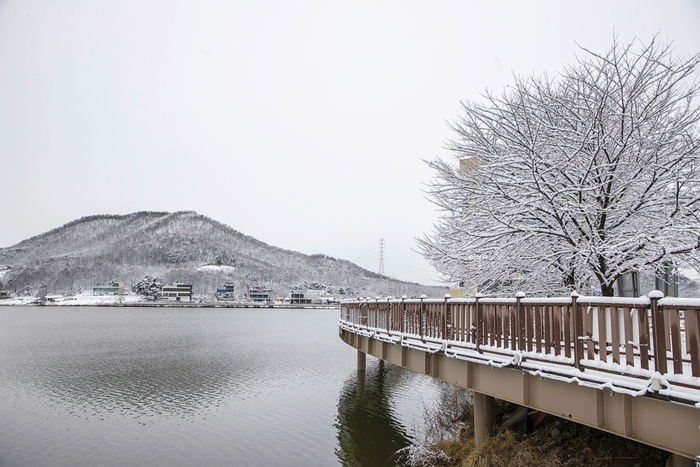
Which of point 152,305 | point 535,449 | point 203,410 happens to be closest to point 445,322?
point 535,449

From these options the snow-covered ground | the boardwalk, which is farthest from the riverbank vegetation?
the snow-covered ground

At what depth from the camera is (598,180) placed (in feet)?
35.8

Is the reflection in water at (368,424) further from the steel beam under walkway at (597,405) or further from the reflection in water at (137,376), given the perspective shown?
the reflection in water at (137,376)

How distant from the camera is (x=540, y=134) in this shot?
456 inches

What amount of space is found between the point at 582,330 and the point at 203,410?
50.0 feet

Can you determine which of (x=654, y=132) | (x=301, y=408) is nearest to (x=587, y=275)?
(x=654, y=132)

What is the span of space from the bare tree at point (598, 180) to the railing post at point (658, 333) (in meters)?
4.14

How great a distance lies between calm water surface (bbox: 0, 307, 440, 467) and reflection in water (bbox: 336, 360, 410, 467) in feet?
0.14

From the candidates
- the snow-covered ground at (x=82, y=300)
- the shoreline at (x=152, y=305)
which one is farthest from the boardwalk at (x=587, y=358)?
the snow-covered ground at (x=82, y=300)

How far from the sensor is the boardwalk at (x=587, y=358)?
550cm

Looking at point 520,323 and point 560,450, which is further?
point 560,450

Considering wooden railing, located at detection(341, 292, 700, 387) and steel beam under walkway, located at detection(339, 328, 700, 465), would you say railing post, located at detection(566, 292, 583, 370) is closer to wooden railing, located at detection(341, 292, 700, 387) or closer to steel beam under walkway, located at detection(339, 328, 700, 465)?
wooden railing, located at detection(341, 292, 700, 387)

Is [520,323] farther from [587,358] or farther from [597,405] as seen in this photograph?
[597,405]

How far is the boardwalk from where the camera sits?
550 centimetres
